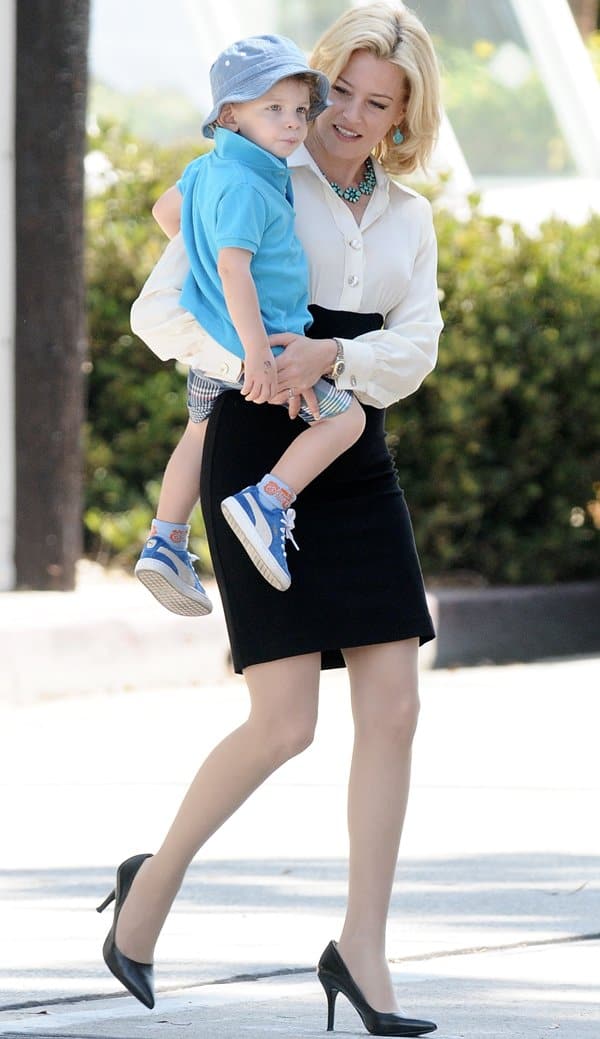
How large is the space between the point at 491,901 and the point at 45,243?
4626 mm

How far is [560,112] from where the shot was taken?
12.9 m

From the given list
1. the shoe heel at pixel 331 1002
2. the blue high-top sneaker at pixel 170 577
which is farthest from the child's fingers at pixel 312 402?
the shoe heel at pixel 331 1002

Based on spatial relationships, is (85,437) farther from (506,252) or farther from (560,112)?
(560,112)

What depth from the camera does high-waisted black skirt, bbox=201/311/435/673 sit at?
357cm

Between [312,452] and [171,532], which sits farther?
[171,532]

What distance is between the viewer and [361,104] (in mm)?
3637

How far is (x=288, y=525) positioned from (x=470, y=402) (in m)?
5.79

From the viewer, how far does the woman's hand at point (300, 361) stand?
350 cm

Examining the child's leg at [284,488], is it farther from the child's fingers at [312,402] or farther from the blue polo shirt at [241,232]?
the blue polo shirt at [241,232]

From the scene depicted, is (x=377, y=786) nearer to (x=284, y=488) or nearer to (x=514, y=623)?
(x=284, y=488)

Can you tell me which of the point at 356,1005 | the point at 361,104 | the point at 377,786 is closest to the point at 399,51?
the point at 361,104

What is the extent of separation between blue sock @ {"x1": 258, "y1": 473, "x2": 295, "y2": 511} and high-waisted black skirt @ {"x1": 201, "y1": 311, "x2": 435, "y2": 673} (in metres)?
0.10

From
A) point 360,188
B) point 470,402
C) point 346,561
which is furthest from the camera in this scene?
point 470,402

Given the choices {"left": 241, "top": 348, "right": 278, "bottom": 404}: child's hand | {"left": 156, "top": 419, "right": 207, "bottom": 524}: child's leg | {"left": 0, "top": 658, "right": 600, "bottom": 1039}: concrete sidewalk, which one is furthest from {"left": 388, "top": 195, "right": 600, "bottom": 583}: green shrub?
{"left": 241, "top": 348, "right": 278, "bottom": 404}: child's hand
